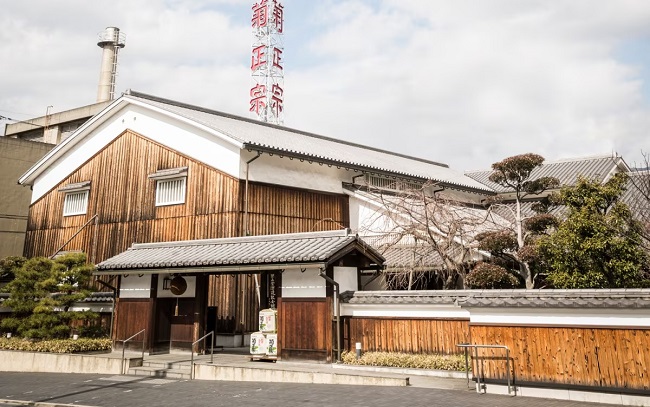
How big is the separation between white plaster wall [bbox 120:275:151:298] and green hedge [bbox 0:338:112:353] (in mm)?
1792

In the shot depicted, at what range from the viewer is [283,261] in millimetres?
13836

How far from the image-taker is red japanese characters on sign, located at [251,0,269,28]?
36.4 metres

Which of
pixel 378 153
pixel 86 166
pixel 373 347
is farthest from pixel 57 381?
pixel 378 153

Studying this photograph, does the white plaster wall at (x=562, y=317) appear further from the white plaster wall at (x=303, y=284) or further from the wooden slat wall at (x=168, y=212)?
the wooden slat wall at (x=168, y=212)

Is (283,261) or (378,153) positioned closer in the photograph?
(283,261)

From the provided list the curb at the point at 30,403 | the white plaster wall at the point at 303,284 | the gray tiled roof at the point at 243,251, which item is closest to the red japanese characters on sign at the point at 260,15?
the gray tiled roof at the point at 243,251

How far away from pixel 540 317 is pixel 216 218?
532 inches

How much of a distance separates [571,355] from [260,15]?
32.9 meters

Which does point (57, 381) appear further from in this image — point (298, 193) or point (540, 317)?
point (540, 317)

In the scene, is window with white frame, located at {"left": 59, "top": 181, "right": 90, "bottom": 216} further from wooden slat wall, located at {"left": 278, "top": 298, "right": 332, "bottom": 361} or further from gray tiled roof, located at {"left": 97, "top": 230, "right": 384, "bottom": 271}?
wooden slat wall, located at {"left": 278, "top": 298, "right": 332, "bottom": 361}

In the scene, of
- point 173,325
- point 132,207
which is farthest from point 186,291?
point 132,207

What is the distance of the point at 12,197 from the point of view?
34031 mm

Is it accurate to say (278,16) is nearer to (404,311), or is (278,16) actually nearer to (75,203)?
(75,203)

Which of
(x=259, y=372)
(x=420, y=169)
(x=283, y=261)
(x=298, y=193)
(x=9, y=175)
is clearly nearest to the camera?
(x=259, y=372)
